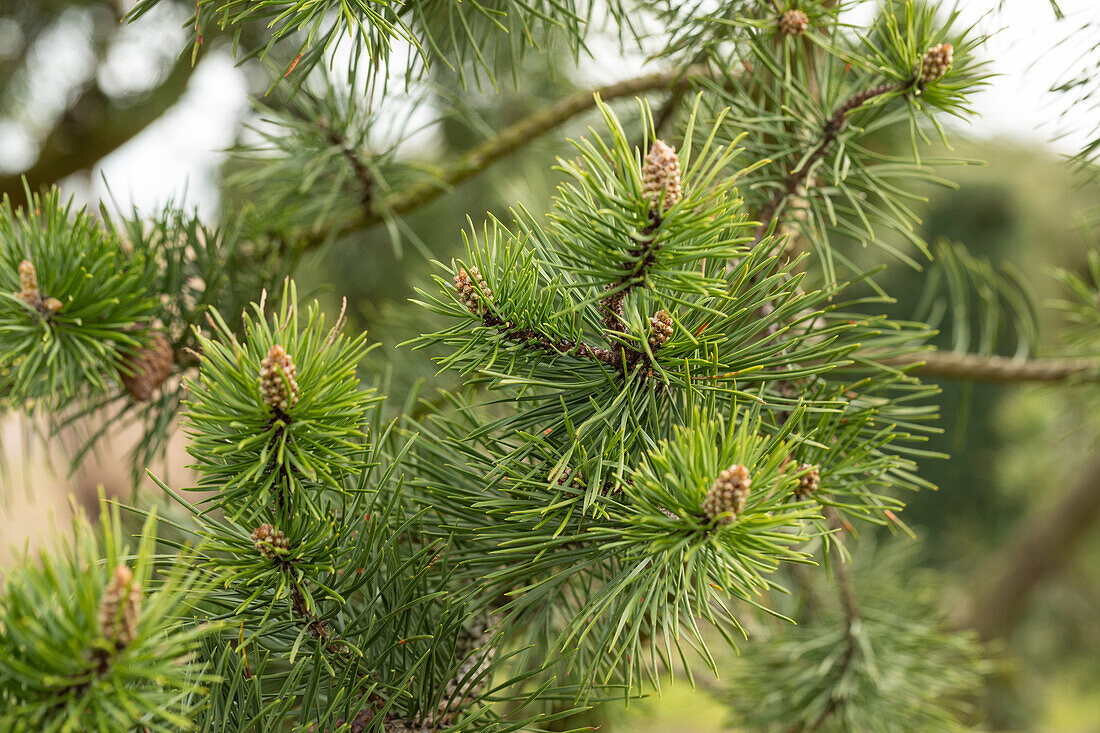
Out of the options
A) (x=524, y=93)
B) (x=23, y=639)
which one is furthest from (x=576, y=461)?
(x=524, y=93)

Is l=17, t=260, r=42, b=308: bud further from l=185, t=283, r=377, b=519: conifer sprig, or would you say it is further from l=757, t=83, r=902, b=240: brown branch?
l=757, t=83, r=902, b=240: brown branch

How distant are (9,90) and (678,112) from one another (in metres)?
0.90

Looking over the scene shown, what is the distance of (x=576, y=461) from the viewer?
25 cm

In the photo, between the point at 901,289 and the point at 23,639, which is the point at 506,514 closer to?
the point at 23,639

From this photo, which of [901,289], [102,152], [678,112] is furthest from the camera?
[901,289]

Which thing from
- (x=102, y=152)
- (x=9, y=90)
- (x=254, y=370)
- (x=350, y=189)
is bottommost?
(x=254, y=370)

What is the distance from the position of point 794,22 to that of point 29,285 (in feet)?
1.00

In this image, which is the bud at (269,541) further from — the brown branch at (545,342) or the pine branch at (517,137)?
the pine branch at (517,137)

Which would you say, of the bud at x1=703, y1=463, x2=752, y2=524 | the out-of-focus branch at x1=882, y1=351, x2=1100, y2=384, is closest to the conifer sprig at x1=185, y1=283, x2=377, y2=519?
the bud at x1=703, y1=463, x2=752, y2=524

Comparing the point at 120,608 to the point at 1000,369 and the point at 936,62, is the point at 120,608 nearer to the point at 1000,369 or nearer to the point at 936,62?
the point at 936,62

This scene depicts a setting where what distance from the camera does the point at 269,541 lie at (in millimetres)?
224

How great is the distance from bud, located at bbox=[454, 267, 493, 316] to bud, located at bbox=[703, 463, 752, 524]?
0.27 ft

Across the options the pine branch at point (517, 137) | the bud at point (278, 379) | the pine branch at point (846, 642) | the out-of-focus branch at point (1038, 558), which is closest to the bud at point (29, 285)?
A: the bud at point (278, 379)

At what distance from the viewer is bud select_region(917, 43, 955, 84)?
261 mm
